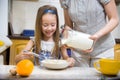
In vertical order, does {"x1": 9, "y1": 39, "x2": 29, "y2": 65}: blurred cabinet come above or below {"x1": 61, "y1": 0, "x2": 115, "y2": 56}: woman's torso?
below

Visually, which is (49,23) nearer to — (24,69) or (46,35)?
(46,35)

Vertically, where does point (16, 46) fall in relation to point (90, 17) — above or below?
below

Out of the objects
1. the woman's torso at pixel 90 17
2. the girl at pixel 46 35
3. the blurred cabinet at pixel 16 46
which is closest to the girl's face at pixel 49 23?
the girl at pixel 46 35

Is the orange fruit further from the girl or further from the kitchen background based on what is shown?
the kitchen background

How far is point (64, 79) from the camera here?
0.81m

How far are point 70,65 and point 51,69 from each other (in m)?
0.13

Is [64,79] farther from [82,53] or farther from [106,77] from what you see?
[82,53]

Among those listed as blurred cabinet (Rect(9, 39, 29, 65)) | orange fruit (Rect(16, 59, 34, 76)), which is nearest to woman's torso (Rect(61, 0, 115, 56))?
orange fruit (Rect(16, 59, 34, 76))

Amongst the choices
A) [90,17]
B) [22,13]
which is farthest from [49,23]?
[22,13]

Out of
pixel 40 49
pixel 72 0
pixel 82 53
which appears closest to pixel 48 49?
pixel 40 49

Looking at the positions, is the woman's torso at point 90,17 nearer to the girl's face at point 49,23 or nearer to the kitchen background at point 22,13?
the girl's face at point 49,23

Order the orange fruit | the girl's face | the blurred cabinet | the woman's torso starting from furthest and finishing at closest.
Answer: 1. the blurred cabinet
2. the girl's face
3. the woman's torso
4. the orange fruit

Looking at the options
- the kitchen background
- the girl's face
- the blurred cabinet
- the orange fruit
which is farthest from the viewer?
the kitchen background

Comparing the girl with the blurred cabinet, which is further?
the blurred cabinet
